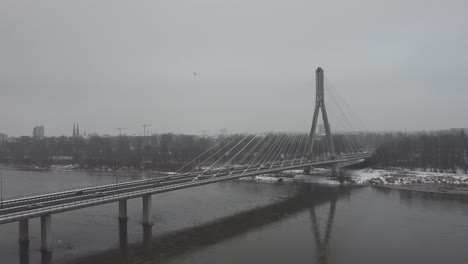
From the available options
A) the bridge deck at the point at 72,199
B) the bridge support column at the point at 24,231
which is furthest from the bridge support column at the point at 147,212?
the bridge support column at the point at 24,231

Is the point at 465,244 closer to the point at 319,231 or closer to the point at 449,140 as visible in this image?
the point at 319,231

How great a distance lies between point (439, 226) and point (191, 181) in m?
13.5

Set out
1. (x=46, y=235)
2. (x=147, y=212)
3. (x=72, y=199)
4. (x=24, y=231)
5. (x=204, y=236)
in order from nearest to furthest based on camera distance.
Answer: (x=46, y=235) → (x=24, y=231) → (x=72, y=199) → (x=204, y=236) → (x=147, y=212)

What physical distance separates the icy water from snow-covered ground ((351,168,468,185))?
7.81m

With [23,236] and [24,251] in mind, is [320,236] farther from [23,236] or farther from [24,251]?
[23,236]

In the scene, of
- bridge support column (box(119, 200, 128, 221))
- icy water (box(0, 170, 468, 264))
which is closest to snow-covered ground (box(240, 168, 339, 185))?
icy water (box(0, 170, 468, 264))

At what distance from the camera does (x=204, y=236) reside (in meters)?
17.5

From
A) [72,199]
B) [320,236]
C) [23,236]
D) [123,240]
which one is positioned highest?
[72,199]

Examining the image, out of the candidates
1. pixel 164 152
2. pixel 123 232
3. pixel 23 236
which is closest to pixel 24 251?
pixel 23 236

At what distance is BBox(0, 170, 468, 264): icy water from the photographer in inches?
580

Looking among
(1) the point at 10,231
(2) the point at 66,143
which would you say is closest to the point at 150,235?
(1) the point at 10,231

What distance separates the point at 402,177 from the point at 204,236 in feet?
89.1

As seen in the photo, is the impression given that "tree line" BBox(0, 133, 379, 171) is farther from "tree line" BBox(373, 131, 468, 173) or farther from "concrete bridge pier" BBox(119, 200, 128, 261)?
"concrete bridge pier" BBox(119, 200, 128, 261)

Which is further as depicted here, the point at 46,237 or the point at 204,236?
the point at 204,236
